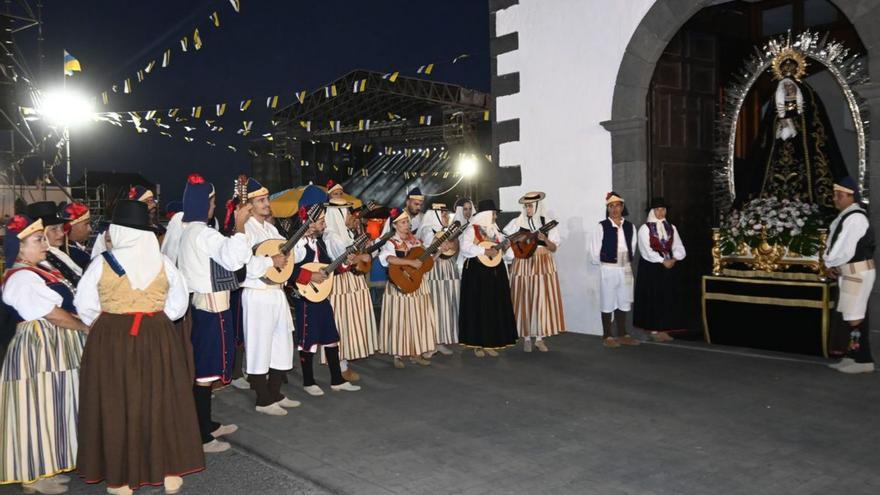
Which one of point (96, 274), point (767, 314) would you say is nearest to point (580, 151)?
point (767, 314)

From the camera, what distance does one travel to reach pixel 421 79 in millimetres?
21188

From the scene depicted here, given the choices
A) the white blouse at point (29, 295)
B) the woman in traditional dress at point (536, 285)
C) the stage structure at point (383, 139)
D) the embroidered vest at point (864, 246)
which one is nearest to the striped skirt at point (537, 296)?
the woman in traditional dress at point (536, 285)

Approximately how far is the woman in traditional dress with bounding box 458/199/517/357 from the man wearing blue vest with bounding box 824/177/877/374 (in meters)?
3.15

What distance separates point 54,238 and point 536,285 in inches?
199

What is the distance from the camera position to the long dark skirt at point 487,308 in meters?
7.70

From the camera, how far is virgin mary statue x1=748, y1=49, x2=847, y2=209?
7.92 metres

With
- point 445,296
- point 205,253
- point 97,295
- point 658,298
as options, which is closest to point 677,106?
point 658,298

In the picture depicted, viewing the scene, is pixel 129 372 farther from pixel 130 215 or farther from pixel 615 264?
pixel 615 264

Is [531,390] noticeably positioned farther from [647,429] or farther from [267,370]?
[267,370]

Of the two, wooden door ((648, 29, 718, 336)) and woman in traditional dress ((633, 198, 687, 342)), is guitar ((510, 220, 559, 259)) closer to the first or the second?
woman in traditional dress ((633, 198, 687, 342))

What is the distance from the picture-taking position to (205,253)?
480 cm

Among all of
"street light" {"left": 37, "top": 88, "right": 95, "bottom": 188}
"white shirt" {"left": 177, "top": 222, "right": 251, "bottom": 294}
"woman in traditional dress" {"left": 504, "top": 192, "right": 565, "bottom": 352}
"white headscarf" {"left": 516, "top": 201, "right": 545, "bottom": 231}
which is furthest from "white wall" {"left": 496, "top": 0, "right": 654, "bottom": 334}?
"street light" {"left": 37, "top": 88, "right": 95, "bottom": 188}

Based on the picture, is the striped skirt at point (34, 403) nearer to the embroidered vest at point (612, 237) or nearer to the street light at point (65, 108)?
the embroidered vest at point (612, 237)

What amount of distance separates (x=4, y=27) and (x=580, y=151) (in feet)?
40.2
